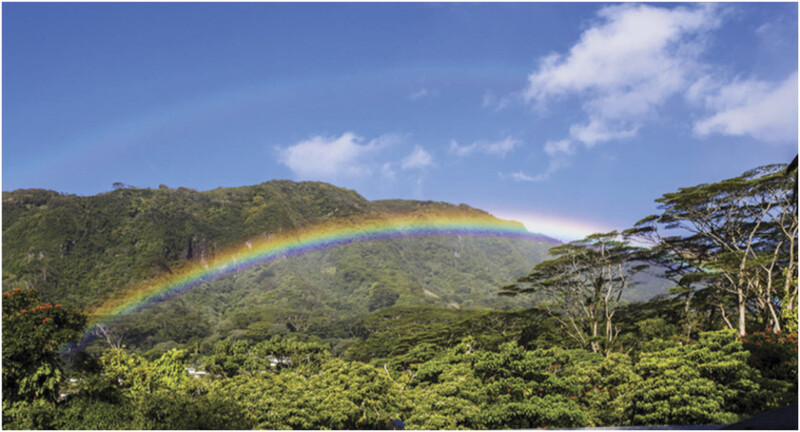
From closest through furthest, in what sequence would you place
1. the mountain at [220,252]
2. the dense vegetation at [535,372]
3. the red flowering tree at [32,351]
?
the red flowering tree at [32,351] < the dense vegetation at [535,372] < the mountain at [220,252]

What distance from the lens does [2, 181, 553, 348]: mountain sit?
69.0 m

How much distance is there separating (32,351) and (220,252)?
3761 inches

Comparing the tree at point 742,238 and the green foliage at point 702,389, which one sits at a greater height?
the tree at point 742,238

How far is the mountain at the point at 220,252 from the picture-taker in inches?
2717

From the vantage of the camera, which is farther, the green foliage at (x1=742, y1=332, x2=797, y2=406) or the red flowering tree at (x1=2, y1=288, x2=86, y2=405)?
the green foliage at (x1=742, y1=332, x2=797, y2=406)

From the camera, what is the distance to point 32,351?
11273 millimetres

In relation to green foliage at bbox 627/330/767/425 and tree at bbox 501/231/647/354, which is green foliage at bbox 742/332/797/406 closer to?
green foliage at bbox 627/330/767/425

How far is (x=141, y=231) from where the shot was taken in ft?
306

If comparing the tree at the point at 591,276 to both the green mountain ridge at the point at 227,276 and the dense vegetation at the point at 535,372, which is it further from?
the green mountain ridge at the point at 227,276

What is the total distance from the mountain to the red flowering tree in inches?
1795

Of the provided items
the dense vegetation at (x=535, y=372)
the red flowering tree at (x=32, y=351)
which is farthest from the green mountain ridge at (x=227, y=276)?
the red flowering tree at (x=32, y=351)

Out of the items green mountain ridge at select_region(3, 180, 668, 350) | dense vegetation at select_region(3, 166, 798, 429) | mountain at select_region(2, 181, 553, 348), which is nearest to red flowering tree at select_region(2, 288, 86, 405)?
dense vegetation at select_region(3, 166, 798, 429)

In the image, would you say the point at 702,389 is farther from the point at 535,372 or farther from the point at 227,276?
the point at 227,276

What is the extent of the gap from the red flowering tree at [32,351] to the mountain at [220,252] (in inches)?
1795
